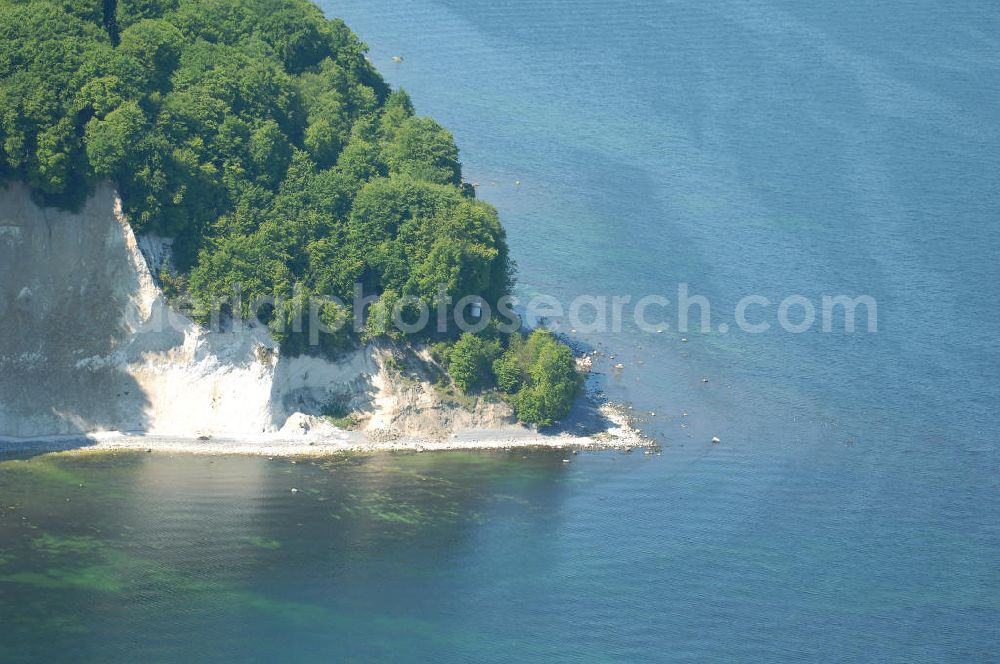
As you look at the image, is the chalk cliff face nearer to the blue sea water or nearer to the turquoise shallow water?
the turquoise shallow water

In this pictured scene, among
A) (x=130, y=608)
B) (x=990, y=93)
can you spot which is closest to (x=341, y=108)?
(x=130, y=608)

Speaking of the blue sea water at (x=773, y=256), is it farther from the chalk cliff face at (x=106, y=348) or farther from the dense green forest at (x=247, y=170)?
the chalk cliff face at (x=106, y=348)

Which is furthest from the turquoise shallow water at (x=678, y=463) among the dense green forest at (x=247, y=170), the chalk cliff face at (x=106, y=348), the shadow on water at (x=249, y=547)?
the dense green forest at (x=247, y=170)

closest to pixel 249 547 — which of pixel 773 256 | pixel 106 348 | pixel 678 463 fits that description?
pixel 106 348

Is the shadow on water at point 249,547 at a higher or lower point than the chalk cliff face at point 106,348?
lower

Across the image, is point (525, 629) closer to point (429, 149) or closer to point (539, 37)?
point (429, 149)
